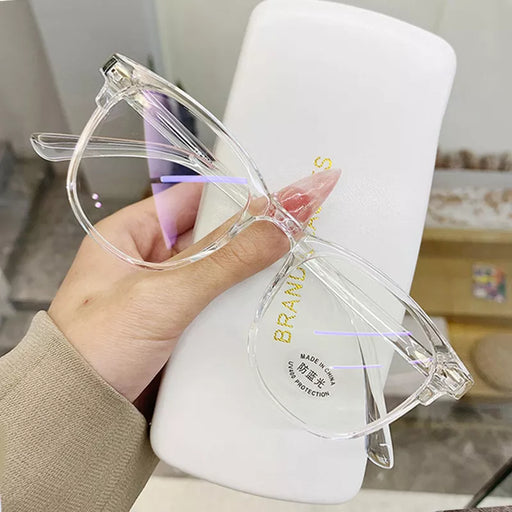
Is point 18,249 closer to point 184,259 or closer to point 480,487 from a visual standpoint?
point 184,259

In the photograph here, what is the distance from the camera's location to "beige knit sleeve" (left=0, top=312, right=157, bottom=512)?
1.14 feet

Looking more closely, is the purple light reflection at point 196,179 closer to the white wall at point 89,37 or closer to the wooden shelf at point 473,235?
the white wall at point 89,37

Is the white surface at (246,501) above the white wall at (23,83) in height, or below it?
below

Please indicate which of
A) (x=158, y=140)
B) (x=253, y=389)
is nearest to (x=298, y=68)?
(x=158, y=140)

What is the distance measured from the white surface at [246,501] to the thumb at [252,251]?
0.96 feet

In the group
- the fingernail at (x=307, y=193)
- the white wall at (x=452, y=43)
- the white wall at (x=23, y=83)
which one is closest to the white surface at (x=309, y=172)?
the fingernail at (x=307, y=193)

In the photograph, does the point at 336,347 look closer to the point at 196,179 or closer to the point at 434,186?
the point at 196,179

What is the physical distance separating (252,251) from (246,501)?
1.09ft

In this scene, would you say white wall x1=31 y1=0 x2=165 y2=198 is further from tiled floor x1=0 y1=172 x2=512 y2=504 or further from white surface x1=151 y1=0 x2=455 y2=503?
A: white surface x1=151 y1=0 x2=455 y2=503

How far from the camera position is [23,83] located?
62cm

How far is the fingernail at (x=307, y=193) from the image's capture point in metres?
0.36

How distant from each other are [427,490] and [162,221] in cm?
45

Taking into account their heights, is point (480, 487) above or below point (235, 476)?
below

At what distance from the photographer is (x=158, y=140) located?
0.39m
